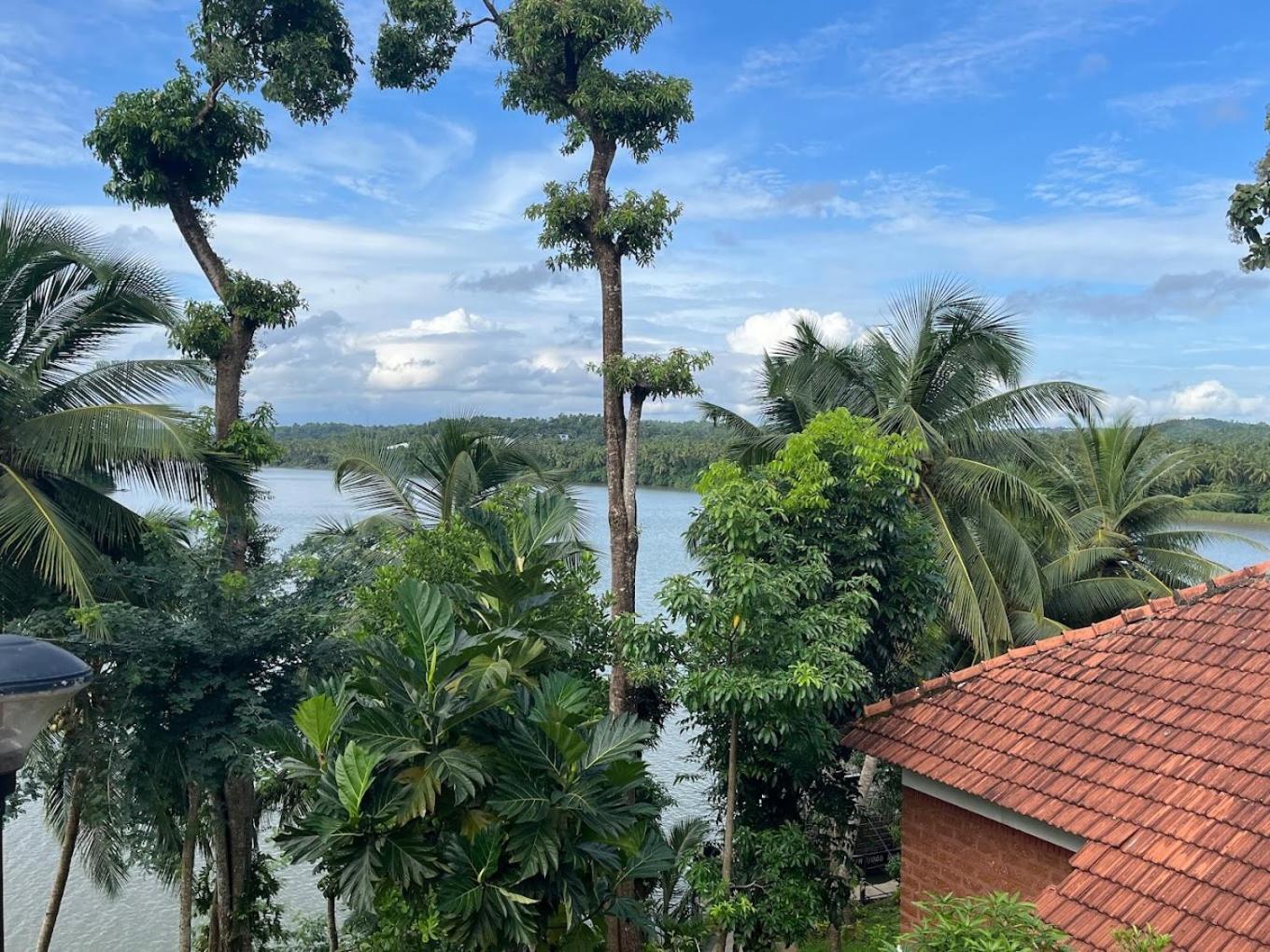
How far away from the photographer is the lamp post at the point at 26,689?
8.61 feet

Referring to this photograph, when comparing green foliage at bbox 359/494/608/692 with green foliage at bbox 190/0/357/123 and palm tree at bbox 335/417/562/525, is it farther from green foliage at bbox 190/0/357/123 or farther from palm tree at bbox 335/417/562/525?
green foliage at bbox 190/0/357/123

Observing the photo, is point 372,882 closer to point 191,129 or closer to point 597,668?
point 597,668

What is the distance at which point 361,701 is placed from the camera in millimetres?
6883

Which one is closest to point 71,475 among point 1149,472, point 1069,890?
point 1069,890

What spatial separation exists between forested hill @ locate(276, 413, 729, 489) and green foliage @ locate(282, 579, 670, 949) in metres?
2.93

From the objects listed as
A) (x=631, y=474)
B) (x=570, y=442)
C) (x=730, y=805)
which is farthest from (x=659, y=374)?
(x=570, y=442)

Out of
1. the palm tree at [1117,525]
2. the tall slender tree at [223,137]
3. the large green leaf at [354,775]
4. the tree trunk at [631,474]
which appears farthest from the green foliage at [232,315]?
the palm tree at [1117,525]

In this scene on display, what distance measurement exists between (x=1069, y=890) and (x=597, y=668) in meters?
5.20

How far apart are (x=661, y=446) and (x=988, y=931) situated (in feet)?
137

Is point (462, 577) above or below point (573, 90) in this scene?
below

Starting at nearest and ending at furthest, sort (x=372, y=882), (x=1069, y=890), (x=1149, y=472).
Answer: (x=1069, y=890) < (x=372, y=882) < (x=1149, y=472)

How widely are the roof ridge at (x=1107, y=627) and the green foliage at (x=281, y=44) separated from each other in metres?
9.65

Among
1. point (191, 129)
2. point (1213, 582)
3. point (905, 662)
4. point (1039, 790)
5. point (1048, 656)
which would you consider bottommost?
point (905, 662)

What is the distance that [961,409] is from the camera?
42.0 feet
